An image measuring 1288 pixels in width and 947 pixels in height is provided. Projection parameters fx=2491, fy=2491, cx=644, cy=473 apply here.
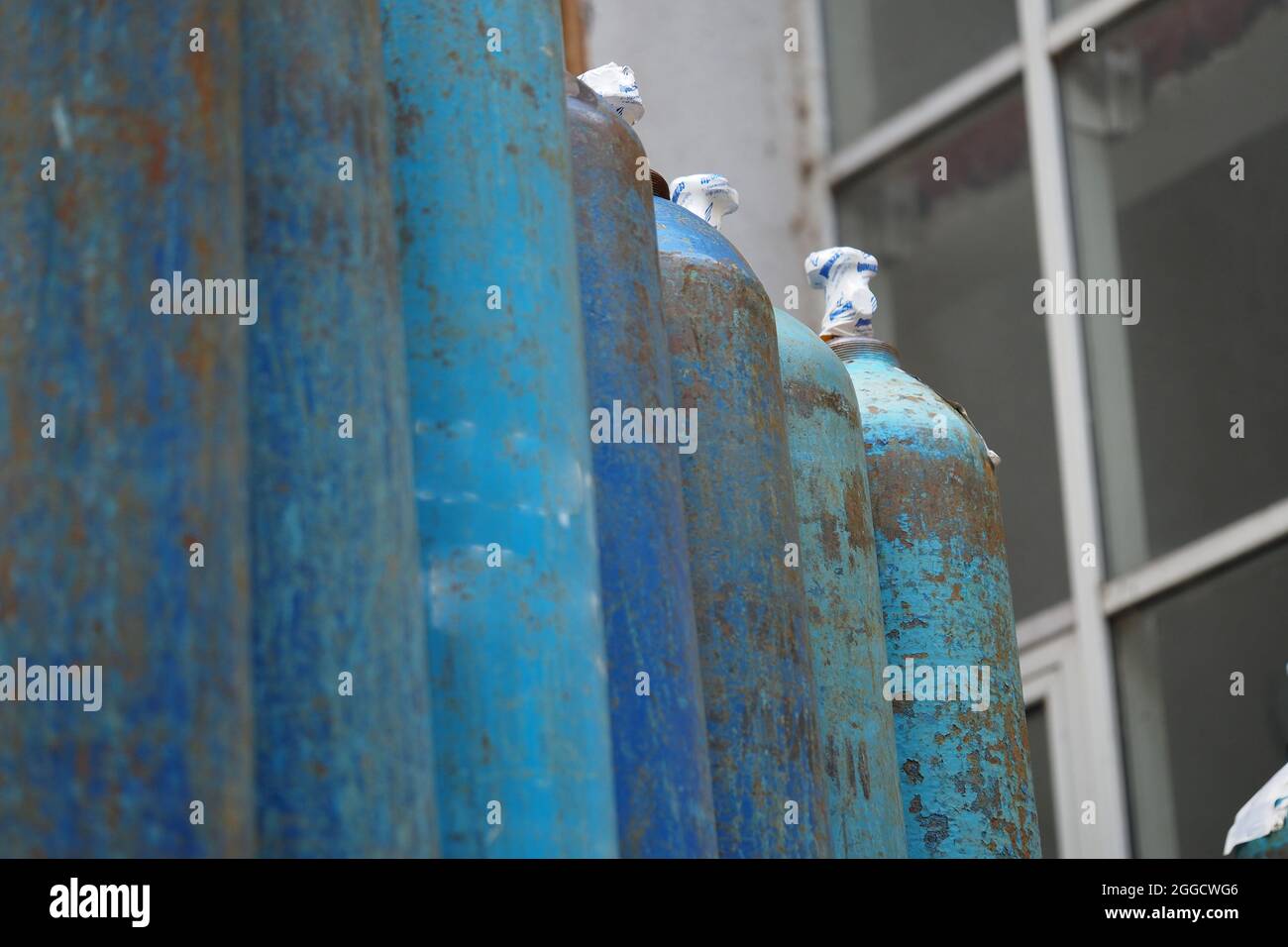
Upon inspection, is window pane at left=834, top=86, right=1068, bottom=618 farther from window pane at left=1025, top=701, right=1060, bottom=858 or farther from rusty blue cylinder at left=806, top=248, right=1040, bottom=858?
rusty blue cylinder at left=806, top=248, right=1040, bottom=858

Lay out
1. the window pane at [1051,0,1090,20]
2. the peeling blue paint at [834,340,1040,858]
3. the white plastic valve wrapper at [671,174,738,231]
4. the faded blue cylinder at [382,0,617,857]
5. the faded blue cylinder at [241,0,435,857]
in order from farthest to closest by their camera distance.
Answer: the window pane at [1051,0,1090,20] → the peeling blue paint at [834,340,1040,858] → the white plastic valve wrapper at [671,174,738,231] → the faded blue cylinder at [382,0,617,857] → the faded blue cylinder at [241,0,435,857]

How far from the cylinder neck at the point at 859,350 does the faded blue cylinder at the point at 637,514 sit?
1126mm

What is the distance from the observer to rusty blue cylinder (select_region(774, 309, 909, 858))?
3.50 meters

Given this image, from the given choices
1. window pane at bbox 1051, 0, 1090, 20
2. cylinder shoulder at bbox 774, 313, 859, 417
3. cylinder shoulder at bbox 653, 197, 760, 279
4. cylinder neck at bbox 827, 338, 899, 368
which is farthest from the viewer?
window pane at bbox 1051, 0, 1090, 20

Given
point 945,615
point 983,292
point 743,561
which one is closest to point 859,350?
point 945,615

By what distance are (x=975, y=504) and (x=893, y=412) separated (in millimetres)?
205

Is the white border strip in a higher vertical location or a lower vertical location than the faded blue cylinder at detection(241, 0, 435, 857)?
higher

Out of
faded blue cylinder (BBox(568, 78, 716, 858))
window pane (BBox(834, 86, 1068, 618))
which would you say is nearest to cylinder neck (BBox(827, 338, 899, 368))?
faded blue cylinder (BBox(568, 78, 716, 858))

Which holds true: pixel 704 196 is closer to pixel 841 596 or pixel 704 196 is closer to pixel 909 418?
pixel 909 418

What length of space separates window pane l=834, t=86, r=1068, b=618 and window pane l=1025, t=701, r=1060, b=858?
1.37 ft

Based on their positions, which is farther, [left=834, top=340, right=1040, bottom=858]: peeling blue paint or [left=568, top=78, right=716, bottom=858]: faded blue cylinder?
[left=834, top=340, right=1040, bottom=858]: peeling blue paint

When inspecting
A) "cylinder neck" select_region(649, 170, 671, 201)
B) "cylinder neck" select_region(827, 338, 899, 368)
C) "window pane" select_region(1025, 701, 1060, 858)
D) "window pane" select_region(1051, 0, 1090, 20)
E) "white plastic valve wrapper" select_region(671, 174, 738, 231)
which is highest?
"window pane" select_region(1051, 0, 1090, 20)

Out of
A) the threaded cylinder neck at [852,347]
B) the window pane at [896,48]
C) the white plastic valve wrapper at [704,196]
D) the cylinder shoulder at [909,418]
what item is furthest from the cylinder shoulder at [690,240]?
the window pane at [896,48]

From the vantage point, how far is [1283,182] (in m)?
9.47
